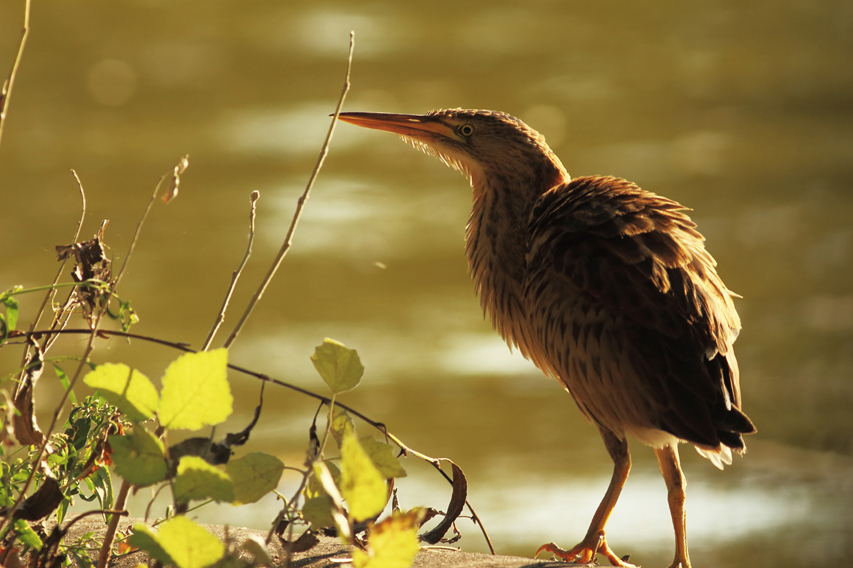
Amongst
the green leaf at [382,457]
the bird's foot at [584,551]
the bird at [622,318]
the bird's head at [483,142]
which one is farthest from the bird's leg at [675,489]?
the green leaf at [382,457]

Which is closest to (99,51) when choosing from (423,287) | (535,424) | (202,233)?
(202,233)

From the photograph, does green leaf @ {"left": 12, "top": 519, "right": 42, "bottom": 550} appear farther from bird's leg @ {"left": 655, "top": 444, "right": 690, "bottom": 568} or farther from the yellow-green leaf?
bird's leg @ {"left": 655, "top": 444, "right": 690, "bottom": 568}

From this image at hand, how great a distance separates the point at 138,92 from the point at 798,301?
500cm

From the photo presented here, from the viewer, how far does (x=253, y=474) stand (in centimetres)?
147

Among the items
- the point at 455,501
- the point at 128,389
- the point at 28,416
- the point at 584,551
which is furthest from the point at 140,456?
the point at 584,551

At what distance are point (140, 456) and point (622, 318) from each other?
1.26 m

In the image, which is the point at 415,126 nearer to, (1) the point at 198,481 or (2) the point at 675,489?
(2) the point at 675,489

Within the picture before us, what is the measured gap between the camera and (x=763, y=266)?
5691 millimetres

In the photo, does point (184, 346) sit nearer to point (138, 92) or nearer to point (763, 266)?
point (763, 266)

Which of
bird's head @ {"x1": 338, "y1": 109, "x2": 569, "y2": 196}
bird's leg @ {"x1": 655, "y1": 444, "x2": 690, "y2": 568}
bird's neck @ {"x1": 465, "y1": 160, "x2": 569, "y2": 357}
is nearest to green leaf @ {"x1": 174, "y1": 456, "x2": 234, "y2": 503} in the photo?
bird's leg @ {"x1": 655, "y1": 444, "x2": 690, "y2": 568}

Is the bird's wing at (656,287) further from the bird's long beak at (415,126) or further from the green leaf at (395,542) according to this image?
the green leaf at (395,542)

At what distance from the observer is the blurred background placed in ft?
13.5

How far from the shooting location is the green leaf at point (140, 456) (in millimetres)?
1352

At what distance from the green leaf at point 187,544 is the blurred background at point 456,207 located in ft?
8.04
